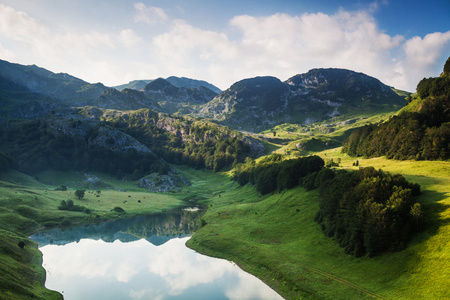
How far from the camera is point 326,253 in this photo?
183 ft

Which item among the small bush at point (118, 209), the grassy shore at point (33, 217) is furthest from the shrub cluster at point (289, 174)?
the small bush at point (118, 209)

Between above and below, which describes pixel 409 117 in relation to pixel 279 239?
above

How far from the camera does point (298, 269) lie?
52.5 m

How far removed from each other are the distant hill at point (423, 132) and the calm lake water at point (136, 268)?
6887 centimetres

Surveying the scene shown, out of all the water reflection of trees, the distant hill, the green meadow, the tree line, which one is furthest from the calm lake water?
the distant hill

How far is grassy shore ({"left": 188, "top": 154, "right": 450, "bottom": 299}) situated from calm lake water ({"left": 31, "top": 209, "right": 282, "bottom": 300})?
494 cm

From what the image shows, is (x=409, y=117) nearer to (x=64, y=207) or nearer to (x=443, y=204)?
(x=443, y=204)

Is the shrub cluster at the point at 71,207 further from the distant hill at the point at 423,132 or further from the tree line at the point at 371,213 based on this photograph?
the distant hill at the point at 423,132

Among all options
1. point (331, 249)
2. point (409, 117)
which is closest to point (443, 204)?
point (331, 249)

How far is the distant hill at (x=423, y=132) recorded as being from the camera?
254 ft

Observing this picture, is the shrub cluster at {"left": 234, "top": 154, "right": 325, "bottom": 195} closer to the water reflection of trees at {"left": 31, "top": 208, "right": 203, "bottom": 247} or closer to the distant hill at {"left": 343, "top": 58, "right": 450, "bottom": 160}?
the distant hill at {"left": 343, "top": 58, "right": 450, "bottom": 160}

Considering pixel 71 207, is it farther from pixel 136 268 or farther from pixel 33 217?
pixel 136 268

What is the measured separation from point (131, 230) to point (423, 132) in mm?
116411

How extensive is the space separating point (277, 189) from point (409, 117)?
59.1m
